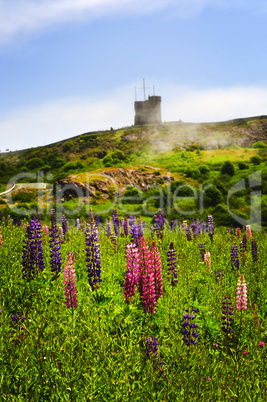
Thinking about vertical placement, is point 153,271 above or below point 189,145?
Answer: below

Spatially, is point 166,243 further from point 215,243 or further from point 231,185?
point 231,185

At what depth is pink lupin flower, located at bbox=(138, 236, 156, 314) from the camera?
431cm

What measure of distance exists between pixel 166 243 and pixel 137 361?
7615 mm

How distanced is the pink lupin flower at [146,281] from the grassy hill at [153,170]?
2390cm

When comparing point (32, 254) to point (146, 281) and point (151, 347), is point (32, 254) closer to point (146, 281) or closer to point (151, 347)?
point (146, 281)

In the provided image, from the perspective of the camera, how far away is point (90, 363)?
3.69 metres

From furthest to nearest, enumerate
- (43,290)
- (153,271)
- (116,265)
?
(116,265), (43,290), (153,271)

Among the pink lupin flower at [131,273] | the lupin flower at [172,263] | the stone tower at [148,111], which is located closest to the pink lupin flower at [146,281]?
the pink lupin flower at [131,273]

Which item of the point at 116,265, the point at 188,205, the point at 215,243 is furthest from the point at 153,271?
the point at 188,205

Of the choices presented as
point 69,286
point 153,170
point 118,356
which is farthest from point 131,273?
point 153,170

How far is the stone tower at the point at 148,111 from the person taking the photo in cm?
13888

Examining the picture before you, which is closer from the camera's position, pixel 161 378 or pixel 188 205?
pixel 161 378

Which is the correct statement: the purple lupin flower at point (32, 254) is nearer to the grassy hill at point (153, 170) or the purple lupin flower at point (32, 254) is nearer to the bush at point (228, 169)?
the grassy hill at point (153, 170)

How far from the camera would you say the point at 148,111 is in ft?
457
